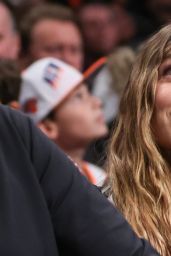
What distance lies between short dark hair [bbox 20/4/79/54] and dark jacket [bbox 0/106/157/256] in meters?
4.20

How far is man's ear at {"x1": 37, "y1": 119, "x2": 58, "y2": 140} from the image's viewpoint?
14.9ft

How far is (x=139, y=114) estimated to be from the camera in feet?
8.71

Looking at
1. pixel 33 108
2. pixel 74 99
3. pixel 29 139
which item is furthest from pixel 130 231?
pixel 74 99

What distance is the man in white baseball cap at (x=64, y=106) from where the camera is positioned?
4438 millimetres

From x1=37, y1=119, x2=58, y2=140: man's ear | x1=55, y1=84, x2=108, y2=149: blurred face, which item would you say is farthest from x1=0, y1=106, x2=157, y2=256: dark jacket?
x1=55, y1=84, x2=108, y2=149: blurred face

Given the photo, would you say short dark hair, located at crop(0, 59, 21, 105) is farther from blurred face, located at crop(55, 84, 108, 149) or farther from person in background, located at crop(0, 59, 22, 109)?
blurred face, located at crop(55, 84, 108, 149)

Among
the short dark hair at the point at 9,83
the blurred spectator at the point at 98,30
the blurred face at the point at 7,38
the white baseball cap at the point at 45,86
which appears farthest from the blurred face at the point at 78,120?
the blurred spectator at the point at 98,30

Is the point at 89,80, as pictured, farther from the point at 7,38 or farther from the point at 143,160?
the point at 143,160

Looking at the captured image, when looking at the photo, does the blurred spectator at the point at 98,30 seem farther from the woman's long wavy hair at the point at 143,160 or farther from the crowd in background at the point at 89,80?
the woman's long wavy hair at the point at 143,160

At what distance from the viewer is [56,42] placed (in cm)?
597

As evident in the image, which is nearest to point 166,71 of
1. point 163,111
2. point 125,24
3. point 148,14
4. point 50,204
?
point 163,111

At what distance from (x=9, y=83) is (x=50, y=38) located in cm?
197

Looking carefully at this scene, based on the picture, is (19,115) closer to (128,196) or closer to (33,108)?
(128,196)

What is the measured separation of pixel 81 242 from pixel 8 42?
3.94 m
